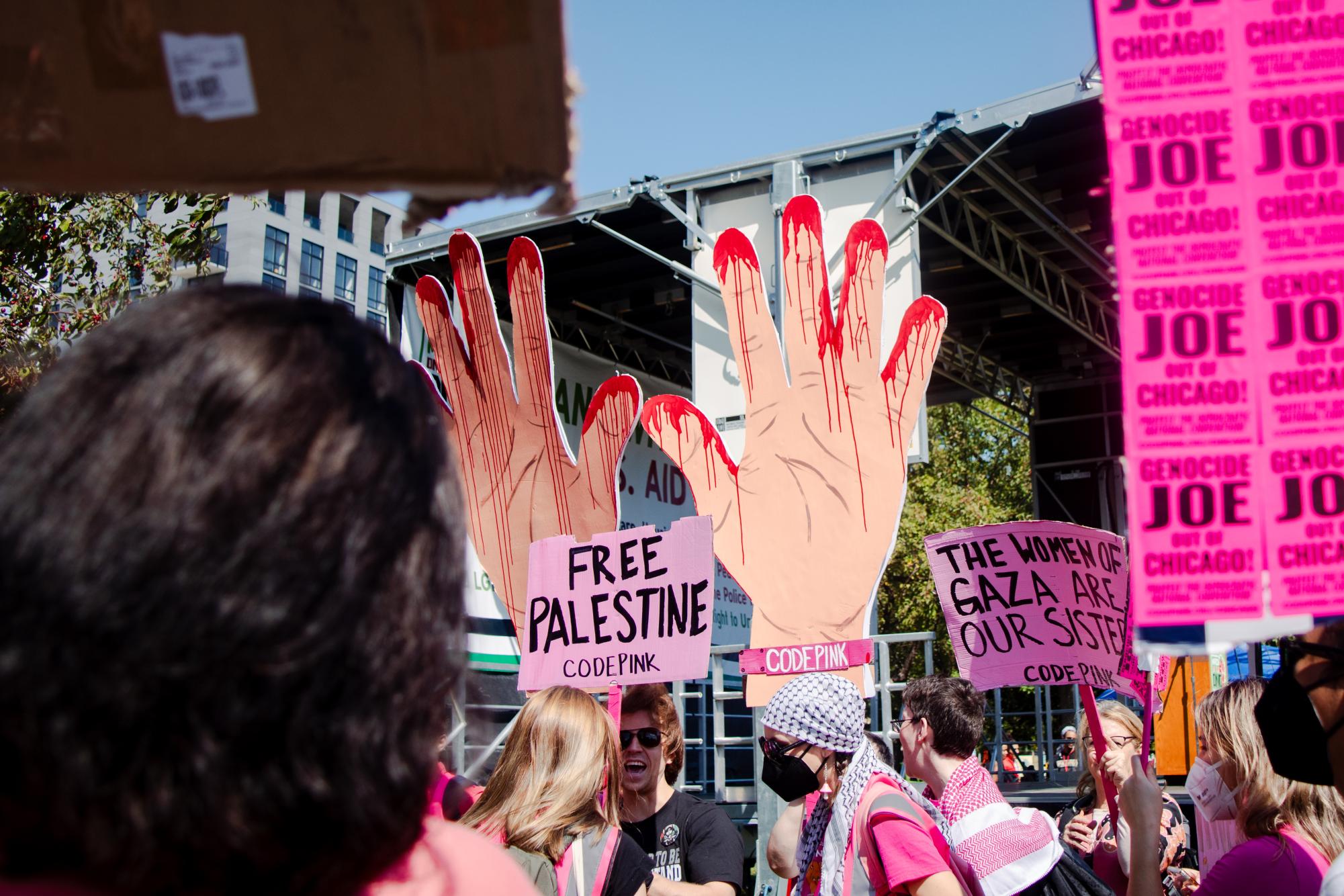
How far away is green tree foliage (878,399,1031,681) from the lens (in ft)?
75.5

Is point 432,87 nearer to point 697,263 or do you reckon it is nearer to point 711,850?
point 711,850

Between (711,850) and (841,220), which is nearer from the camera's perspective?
(711,850)

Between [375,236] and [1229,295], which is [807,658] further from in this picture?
[375,236]

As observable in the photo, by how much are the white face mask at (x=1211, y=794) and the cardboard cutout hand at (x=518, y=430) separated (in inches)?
114

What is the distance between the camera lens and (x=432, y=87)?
1.06 metres

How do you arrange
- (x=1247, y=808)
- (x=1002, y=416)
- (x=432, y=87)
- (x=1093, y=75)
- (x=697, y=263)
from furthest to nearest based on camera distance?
1. (x=1002, y=416)
2. (x=697, y=263)
3. (x=1093, y=75)
4. (x=1247, y=808)
5. (x=432, y=87)

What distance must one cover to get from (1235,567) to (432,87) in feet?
4.56

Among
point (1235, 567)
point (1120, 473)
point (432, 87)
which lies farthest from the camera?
point (1120, 473)

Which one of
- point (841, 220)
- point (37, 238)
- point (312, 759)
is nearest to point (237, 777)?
point (312, 759)

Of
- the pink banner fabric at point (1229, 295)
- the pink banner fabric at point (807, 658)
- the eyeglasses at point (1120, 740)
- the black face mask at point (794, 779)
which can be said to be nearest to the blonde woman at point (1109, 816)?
the eyeglasses at point (1120, 740)

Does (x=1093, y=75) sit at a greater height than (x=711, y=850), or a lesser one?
greater

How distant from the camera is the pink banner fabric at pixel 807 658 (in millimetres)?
5109

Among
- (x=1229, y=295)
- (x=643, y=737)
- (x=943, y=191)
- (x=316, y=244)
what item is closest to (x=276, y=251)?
(x=316, y=244)

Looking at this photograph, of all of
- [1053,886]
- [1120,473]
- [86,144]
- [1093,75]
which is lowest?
[1053,886]
